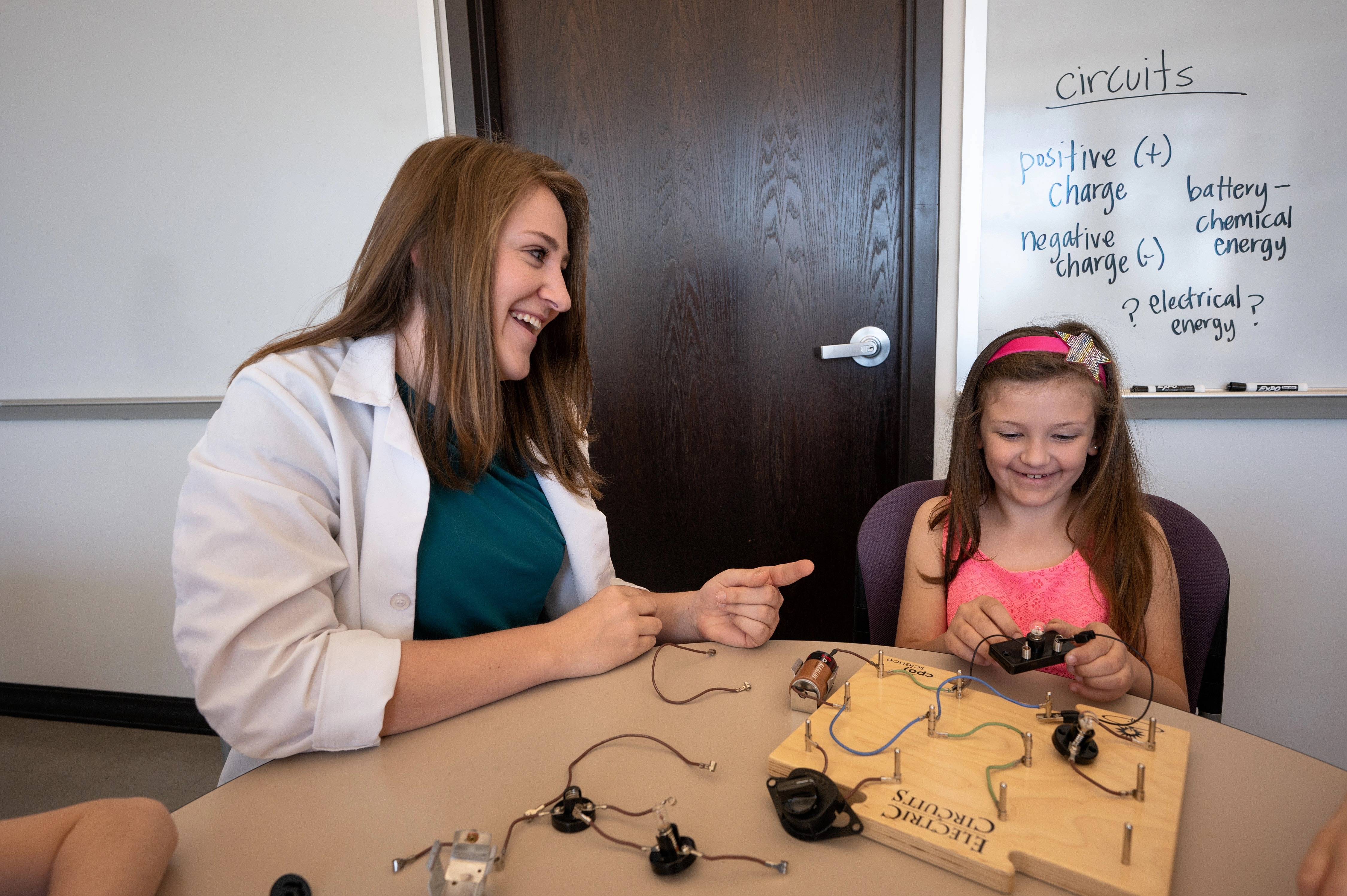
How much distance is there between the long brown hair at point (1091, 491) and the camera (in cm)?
127

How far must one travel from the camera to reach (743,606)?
1.09 meters

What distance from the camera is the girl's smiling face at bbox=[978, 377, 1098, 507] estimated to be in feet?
4.34

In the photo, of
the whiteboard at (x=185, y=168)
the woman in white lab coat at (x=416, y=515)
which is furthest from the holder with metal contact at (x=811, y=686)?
the whiteboard at (x=185, y=168)

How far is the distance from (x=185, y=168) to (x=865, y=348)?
2114 millimetres

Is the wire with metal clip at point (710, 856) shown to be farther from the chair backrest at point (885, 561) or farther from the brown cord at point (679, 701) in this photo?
the chair backrest at point (885, 561)

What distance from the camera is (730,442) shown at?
7.38 feet

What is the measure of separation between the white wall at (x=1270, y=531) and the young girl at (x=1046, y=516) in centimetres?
42

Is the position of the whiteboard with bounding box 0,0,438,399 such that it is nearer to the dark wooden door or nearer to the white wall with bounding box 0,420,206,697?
the white wall with bounding box 0,420,206,697

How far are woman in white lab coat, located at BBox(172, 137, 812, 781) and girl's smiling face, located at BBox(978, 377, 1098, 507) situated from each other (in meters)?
0.57

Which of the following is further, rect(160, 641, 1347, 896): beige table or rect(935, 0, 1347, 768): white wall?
rect(935, 0, 1347, 768): white wall

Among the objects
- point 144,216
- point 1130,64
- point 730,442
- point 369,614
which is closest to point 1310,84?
point 1130,64

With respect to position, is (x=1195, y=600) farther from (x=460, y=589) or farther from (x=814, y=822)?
(x=460, y=589)

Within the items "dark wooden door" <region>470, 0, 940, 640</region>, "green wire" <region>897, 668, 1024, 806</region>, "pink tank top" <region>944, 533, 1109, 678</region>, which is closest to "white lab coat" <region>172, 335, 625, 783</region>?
"green wire" <region>897, 668, 1024, 806</region>

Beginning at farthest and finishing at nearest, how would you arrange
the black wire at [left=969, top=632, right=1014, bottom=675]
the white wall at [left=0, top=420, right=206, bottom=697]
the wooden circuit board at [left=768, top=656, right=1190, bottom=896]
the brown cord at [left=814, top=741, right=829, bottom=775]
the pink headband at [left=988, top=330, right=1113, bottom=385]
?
the white wall at [left=0, top=420, right=206, bottom=697], the pink headband at [left=988, top=330, right=1113, bottom=385], the black wire at [left=969, top=632, right=1014, bottom=675], the brown cord at [left=814, top=741, right=829, bottom=775], the wooden circuit board at [left=768, top=656, right=1190, bottom=896]
